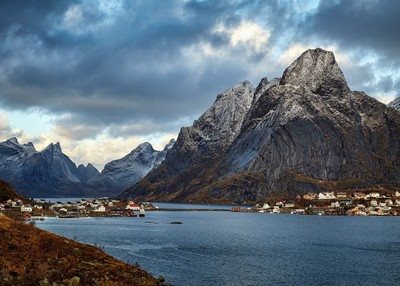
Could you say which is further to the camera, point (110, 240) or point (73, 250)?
point (110, 240)

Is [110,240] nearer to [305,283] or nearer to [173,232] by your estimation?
[173,232]

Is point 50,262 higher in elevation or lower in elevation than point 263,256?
higher

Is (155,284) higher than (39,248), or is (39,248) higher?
(39,248)

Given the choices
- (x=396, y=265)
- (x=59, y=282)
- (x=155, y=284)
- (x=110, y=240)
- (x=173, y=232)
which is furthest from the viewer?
(x=173, y=232)

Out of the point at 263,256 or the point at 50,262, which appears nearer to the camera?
the point at 50,262

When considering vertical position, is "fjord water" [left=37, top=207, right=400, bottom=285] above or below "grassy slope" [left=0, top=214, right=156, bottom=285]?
below

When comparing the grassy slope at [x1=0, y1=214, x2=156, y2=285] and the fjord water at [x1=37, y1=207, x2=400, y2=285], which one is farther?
the fjord water at [x1=37, y1=207, x2=400, y2=285]

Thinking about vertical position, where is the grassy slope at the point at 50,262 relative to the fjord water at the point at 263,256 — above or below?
above

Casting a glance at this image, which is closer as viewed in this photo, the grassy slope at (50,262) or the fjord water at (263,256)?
the grassy slope at (50,262)

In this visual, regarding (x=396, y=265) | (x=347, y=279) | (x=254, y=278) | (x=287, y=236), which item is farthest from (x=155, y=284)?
(x=287, y=236)

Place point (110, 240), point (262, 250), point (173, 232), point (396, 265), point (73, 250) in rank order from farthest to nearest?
1. point (173, 232)
2. point (110, 240)
3. point (262, 250)
4. point (396, 265)
5. point (73, 250)
